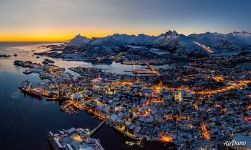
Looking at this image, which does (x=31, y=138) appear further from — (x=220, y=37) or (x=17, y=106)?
(x=220, y=37)

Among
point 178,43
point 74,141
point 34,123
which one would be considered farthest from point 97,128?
point 178,43

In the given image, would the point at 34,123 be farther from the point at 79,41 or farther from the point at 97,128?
the point at 79,41

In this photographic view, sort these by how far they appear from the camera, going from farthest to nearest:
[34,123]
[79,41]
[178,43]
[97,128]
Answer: [79,41] → [178,43] → [34,123] → [97,128]

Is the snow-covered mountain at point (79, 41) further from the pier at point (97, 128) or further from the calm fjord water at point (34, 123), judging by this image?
the pier at point (97, 128)

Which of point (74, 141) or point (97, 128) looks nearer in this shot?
point (74, 141)

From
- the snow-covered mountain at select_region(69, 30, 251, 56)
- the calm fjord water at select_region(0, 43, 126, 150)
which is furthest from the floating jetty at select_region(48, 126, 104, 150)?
the snow-covered mountain at select_region(69, 30, 251, 56)

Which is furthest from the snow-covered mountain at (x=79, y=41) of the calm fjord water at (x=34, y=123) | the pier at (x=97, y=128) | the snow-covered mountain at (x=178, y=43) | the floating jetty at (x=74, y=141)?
the floating jetty at (x=74, y=141)

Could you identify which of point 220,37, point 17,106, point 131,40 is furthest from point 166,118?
point 220,37

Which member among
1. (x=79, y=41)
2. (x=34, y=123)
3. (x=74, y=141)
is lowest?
(x=34, y=123)

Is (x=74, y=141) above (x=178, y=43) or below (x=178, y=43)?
below
